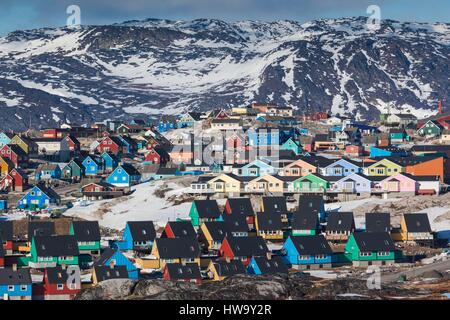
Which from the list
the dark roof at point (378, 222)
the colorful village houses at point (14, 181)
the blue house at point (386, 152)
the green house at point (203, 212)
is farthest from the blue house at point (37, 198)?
the blue house at point (386, 152)

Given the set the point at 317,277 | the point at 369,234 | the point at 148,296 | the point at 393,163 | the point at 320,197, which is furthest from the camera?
the point at 393,163

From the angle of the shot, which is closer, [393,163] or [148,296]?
[148,296]

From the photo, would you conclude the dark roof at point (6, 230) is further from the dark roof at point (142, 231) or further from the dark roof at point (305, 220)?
the dark roof at point (305, 220)

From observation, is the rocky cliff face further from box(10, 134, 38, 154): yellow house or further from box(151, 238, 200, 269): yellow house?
box(10, 134, 38, 154): yellow house

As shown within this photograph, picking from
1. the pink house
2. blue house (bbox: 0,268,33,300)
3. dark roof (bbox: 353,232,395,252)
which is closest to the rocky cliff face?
blue house (bbox: 0,268,33,300)

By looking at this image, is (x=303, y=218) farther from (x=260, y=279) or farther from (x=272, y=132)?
(x=272, y=132)

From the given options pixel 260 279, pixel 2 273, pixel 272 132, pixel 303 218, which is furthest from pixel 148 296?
pixel 272 132

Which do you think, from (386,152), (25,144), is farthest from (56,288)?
(25,144)

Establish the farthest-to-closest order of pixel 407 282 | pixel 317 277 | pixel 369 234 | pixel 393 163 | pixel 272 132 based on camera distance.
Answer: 1. pixel 272 132
2. pixel 393 163
3. pixel 369 234
4. pixel 317 277
5. pixel 407 282
